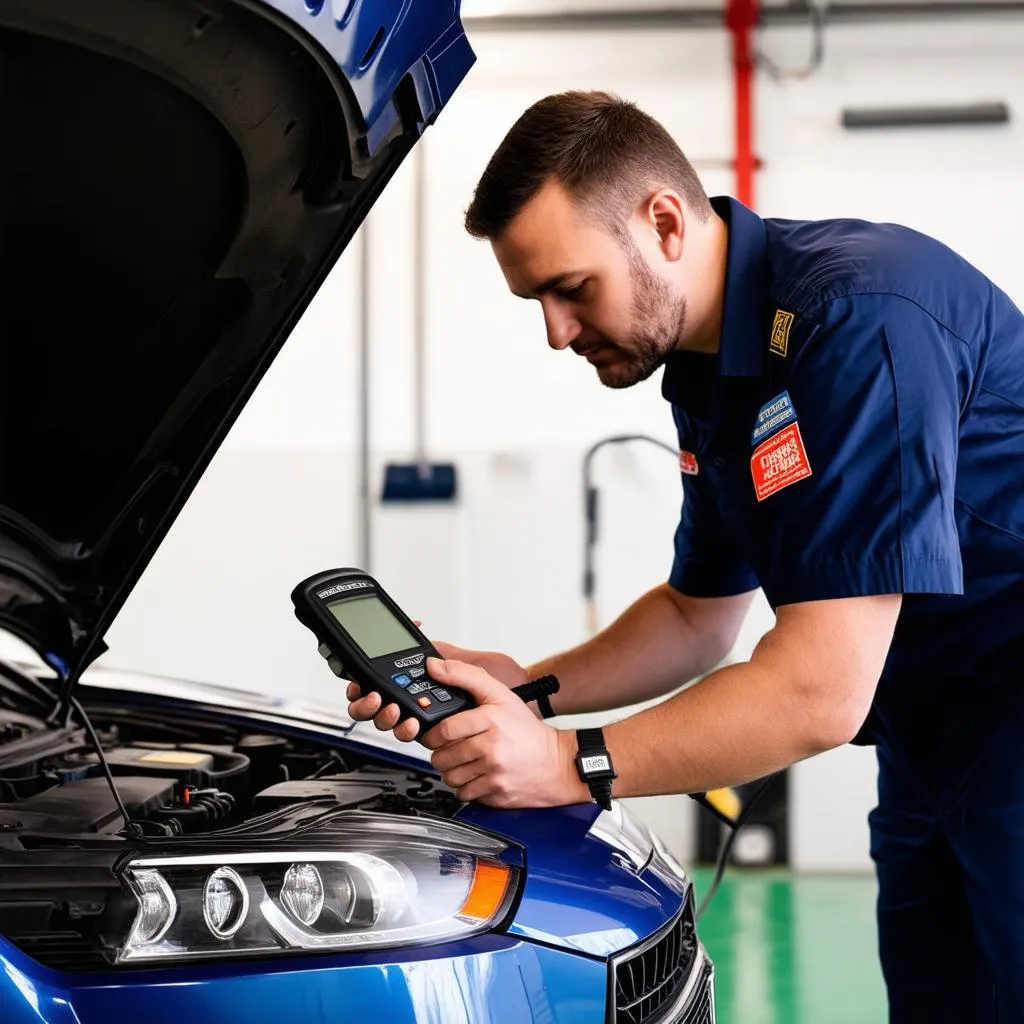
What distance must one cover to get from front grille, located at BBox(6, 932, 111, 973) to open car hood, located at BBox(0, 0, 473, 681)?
655 millimetres

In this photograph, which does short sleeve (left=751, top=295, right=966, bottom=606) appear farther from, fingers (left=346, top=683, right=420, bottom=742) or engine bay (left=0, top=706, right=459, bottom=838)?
engine bay (left=0, top=706, right=459, bottom=838)

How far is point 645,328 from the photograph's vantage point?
1595 millimetres

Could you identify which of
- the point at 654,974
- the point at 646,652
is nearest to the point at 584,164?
the point at 646,652

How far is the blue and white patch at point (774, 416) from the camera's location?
4.78ft

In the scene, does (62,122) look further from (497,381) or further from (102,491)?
(497,381)

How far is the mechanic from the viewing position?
1.40m

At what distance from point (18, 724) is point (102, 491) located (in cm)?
46

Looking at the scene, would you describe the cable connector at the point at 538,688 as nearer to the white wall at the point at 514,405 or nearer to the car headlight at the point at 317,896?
the car headlight at the point at 317,896

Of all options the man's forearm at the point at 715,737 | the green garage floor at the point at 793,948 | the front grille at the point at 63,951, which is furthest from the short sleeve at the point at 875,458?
the green garage floor at the point at 793,948

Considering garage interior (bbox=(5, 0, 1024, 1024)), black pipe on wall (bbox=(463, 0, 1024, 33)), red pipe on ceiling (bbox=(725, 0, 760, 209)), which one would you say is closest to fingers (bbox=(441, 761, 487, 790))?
garage interior (bbox=(5, 0, 1024, 1024))

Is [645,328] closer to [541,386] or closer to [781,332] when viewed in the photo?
[781,332]

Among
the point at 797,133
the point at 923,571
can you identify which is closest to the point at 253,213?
the point at 923,571

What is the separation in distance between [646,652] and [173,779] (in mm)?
764

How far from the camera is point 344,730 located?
79.8 inches
